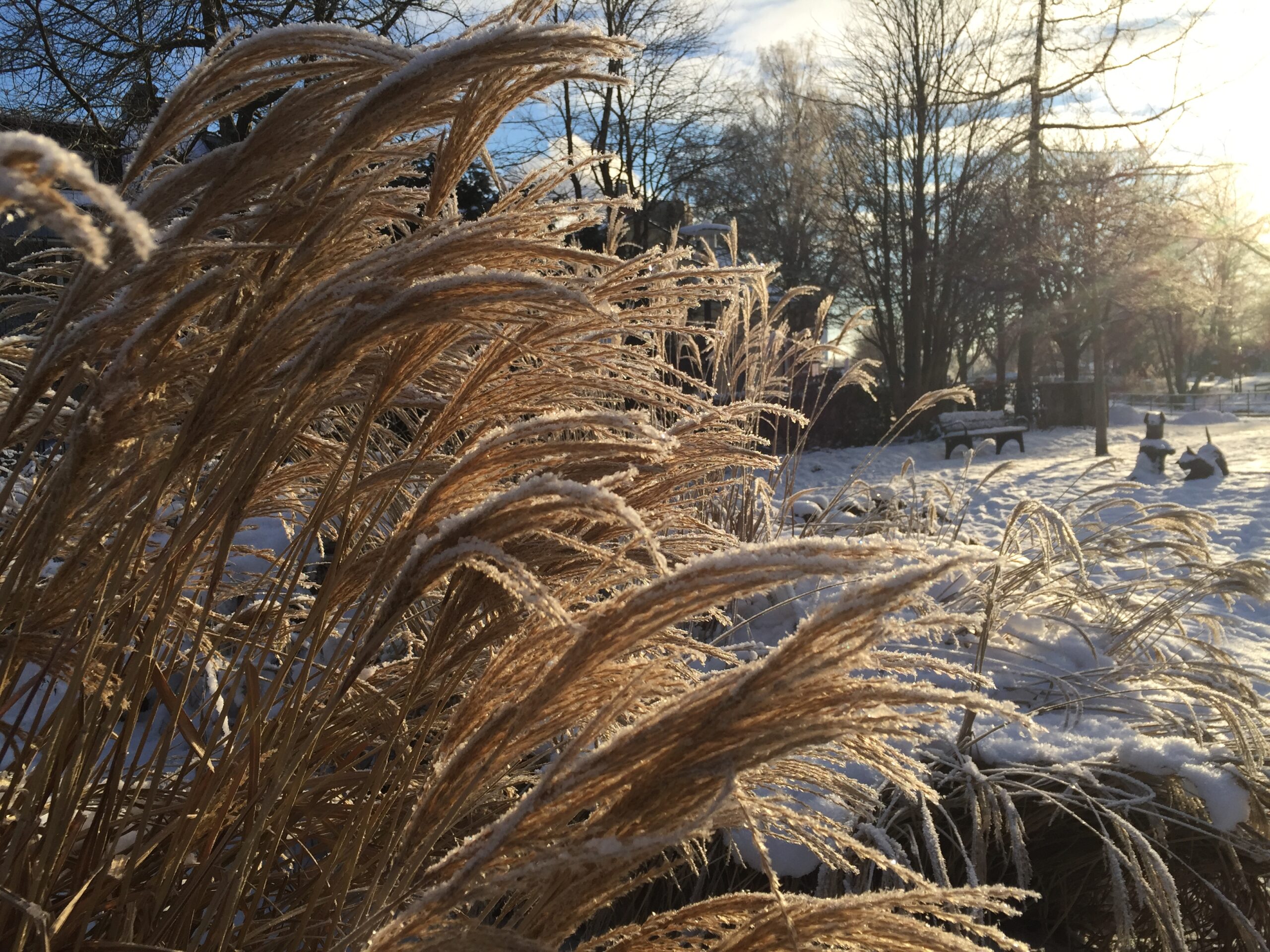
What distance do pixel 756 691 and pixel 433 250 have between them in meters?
0.58

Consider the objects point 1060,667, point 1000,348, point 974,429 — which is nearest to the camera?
point 1060,667

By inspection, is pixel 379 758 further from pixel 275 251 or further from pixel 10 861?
pixel 275 251

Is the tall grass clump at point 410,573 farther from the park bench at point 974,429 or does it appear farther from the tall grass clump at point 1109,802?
the park bench at point 974,429

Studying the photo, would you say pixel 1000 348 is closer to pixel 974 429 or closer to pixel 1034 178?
pixel 1034 178

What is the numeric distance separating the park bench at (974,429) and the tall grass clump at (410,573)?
15111 mm

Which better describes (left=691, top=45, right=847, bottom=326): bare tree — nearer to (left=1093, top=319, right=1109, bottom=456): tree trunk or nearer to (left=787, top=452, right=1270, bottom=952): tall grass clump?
(left=1093, top=319, right=1109, bottom=456): tree trunk

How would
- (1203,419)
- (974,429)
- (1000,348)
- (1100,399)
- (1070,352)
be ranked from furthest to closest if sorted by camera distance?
(1000,348)
(1070,352)
(1203,419)
(974,429)
(1100,399)

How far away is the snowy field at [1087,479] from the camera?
15.6 ft

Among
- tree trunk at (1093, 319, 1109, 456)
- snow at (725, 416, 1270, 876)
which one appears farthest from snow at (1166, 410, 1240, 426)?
snow at (725, 416, 1270, 876)

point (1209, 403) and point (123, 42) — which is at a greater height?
point (123, 42)

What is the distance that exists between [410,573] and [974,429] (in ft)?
55.3

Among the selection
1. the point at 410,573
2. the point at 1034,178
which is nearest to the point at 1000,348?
the point at 1034,178

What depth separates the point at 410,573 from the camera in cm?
78

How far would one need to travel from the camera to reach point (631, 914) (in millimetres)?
2059
